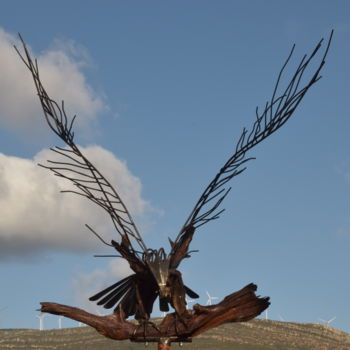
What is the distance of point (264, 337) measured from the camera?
19762cm

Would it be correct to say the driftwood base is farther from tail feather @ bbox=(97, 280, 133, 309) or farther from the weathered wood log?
tail feather @ bbox=(97, 280, 133, 309)

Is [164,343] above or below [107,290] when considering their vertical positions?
below

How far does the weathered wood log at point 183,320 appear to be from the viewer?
11.7 meters

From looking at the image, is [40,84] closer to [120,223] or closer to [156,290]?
[120,223]

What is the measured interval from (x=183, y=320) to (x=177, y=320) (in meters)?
0.14

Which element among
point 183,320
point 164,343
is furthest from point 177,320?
point 164,343

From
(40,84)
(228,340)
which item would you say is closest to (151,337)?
(40,84)

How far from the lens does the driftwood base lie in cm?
1166

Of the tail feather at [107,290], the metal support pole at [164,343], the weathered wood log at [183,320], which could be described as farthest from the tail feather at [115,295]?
the metal support pole at [164,343]

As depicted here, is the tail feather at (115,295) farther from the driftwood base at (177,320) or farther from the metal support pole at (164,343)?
the metal support pole at (164,343)

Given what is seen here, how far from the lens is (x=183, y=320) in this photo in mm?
12195

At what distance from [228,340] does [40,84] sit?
182 m

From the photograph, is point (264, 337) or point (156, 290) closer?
point (156, 290)

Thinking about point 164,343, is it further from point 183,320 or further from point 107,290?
point 107,290
